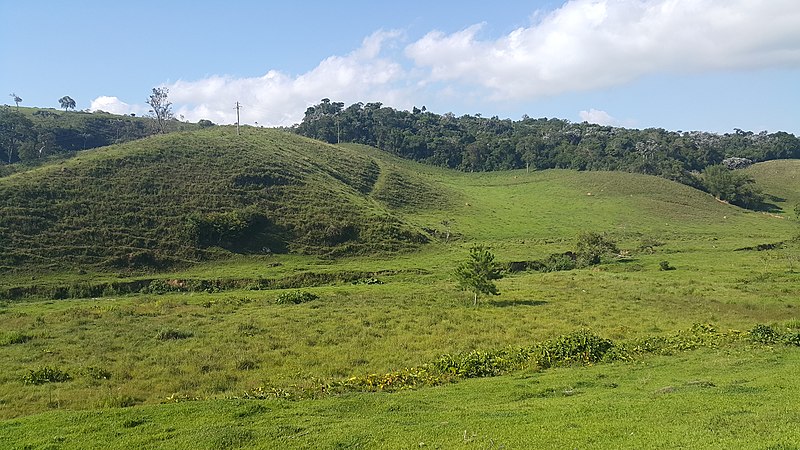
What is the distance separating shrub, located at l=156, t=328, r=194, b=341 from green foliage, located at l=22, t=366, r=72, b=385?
7168mm

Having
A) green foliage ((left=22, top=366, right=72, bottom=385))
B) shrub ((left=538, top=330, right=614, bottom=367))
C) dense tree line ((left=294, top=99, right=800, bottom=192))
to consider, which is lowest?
green foliage ((left=22, top=366, right=72, bottom=385))

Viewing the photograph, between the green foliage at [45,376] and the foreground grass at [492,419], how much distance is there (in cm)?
676

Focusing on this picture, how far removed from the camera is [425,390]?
62.0ft

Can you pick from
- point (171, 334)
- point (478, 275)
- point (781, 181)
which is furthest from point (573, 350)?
point (781, 181)

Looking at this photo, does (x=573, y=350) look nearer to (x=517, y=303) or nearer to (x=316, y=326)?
(x=316, y=326)

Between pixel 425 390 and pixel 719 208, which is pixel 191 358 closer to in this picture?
pixel 425 390

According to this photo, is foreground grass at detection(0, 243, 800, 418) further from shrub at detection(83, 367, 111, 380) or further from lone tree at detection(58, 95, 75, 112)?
lone tree at detection(58, 95, 75, 112)

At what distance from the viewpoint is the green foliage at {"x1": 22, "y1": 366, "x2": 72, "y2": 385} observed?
2141 centimetres

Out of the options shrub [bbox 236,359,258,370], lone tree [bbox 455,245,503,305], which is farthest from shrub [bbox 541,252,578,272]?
shrub [bbox 236,359,258,370]

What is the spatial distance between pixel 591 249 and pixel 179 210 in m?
53.8

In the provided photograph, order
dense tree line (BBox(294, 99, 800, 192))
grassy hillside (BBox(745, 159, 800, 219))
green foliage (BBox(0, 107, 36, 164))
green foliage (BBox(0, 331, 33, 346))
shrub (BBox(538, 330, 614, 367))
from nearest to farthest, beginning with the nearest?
shrub (BBox(538, 330, 614, 367)) < green foliage (BBox(0, 331, 33, 346)) < green foliage (BBox(0, 107, 36, 164)) < grassy hillside (BBox(745, 159, 800, 219)) < dense tree line (BBox(294, 99, 800, 192))

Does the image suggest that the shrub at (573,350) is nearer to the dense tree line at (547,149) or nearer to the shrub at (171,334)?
the shrub at (171,334)

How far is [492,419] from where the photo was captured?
45.1 feet

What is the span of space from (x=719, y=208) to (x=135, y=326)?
122237 mm
